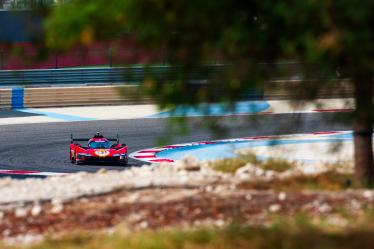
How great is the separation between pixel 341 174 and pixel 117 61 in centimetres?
508

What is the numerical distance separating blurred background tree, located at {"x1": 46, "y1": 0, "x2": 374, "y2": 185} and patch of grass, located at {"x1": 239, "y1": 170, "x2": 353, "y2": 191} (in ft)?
10.2

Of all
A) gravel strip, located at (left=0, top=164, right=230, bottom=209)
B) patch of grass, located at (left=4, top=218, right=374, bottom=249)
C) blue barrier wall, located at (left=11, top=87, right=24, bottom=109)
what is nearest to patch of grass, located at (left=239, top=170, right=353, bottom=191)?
gravel strip, located at (left=0, top=164, right=230, bottom=209)

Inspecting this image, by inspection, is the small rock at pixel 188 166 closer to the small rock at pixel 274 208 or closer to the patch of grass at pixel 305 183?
the patch of grass at pixel 305 183

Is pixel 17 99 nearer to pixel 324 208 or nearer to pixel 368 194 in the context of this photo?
pixel 368 194

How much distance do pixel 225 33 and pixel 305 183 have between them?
15.0ft

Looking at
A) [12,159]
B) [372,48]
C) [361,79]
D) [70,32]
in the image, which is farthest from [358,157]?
[12,159]

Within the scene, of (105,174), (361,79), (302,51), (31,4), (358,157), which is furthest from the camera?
(105,174)

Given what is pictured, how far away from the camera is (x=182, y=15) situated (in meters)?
6.76

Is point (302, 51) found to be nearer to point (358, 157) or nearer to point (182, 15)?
point (182, 15)

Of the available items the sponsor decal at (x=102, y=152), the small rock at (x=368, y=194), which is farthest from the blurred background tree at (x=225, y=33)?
the sponsor decal at (x=102, y=152)

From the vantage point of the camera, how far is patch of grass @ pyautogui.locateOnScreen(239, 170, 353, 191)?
10773mm

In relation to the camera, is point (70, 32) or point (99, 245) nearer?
point (70, 32)

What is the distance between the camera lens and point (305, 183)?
11.0 metres

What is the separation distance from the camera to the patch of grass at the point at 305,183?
1077cm
